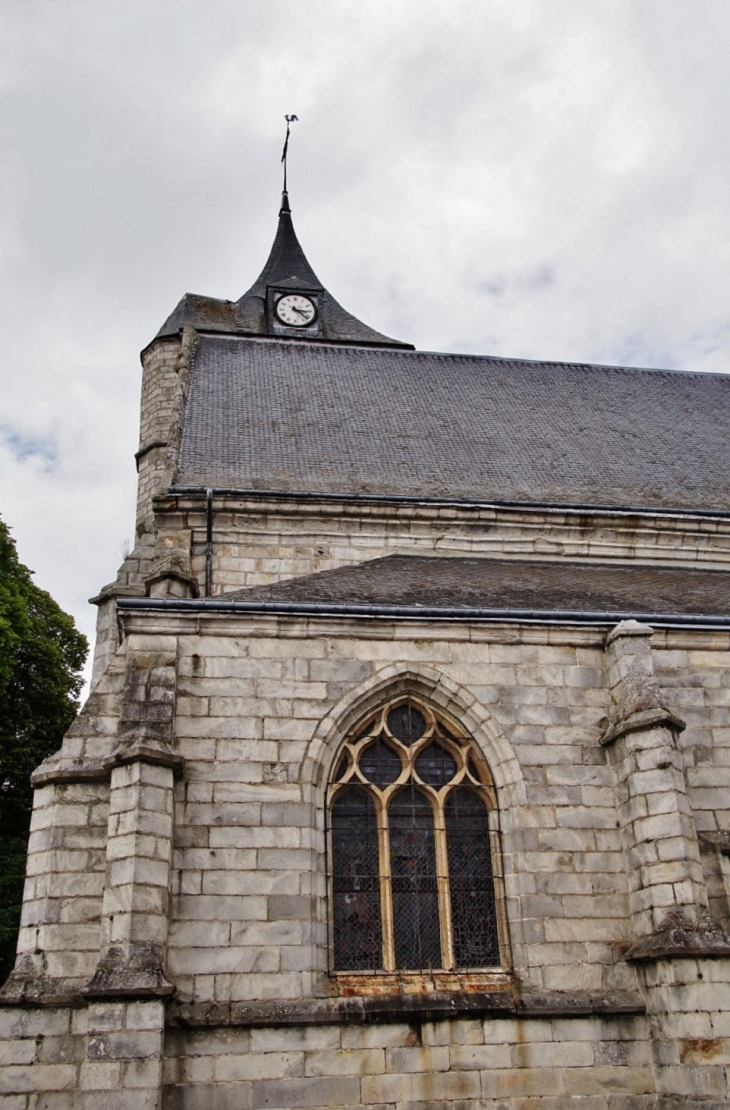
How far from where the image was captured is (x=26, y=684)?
20094 mm

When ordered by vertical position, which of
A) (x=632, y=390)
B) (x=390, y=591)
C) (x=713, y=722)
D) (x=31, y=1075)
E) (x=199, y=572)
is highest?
(x=632, y=390)

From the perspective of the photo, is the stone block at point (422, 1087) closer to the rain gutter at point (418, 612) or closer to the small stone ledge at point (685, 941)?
the small stone ledge at point (685, 941)

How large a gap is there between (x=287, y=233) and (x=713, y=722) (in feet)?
65.5

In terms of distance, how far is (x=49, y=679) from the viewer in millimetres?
20438

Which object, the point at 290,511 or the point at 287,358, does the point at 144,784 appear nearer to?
the point at 290,511

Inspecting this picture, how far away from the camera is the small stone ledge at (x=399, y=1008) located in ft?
21.1

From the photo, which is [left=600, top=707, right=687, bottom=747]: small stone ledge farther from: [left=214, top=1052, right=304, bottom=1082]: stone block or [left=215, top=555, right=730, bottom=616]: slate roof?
[left=214, top=1052, right=304, bottom=1082]: stone block

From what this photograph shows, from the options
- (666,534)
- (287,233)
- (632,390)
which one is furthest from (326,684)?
(287,233)

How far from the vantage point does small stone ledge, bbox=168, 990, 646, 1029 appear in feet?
21.1

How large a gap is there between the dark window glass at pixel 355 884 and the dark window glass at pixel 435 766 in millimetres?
500

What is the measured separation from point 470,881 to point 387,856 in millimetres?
682

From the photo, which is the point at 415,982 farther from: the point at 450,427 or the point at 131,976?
the point at 450,427

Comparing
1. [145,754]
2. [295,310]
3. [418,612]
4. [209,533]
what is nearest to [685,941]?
[418,612]

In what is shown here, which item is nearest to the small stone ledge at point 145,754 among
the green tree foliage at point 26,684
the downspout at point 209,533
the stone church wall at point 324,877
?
the stone church wall at point 324,877
